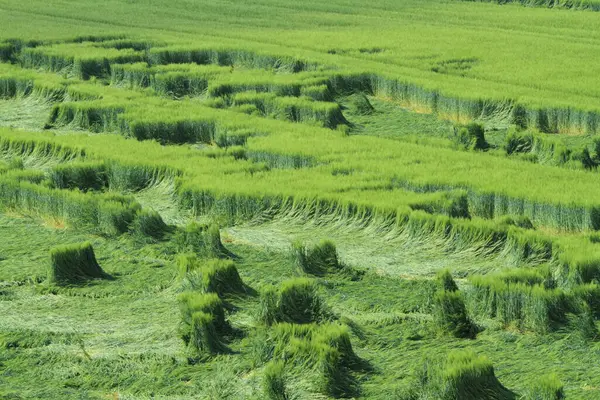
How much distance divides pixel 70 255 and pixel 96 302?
2.28 ft

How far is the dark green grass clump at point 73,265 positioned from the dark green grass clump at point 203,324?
5.10 ft

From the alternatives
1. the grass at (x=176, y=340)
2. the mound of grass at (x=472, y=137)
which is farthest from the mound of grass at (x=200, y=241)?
the mound of grass at (x=472, y=137)

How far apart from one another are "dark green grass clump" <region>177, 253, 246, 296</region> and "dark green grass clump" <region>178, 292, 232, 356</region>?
1.41 ft

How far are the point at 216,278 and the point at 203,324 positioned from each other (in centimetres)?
108

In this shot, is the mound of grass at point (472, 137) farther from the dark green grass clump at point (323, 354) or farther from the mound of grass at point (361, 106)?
the dark green grass clump at point (323, 354)

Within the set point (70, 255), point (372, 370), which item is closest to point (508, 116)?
point (70, 255)

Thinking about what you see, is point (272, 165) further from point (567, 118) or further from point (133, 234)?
point (567, 118)

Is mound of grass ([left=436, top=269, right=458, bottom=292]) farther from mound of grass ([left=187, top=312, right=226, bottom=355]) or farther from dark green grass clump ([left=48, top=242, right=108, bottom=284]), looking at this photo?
dark green grass clump ([left=48, top=242, right=108, bottom=284])

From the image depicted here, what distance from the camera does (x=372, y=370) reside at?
7.21m

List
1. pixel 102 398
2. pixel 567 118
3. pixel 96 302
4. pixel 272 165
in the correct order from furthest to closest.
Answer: pixel 567 118 → pixel 272 165 → pixel 96 302 → pixel 102 398

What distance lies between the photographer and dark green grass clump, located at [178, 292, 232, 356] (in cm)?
764

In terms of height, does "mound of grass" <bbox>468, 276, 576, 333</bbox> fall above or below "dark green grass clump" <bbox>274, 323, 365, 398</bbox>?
above

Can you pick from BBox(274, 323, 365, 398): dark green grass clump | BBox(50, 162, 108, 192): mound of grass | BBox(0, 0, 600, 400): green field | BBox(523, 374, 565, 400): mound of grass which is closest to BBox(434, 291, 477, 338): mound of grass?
BBox(0, 0, 600, 400): green field

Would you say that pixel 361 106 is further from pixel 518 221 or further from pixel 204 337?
pixel 204 337
